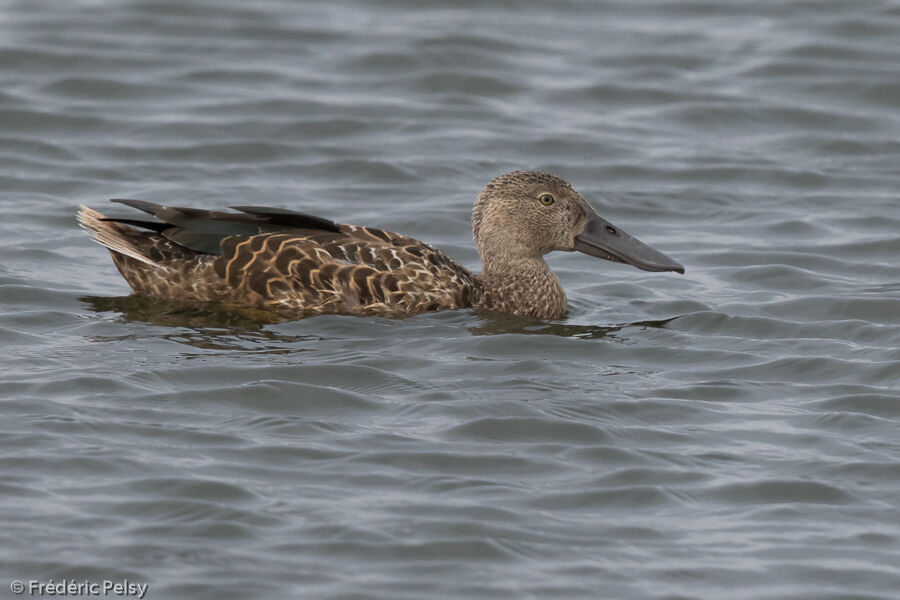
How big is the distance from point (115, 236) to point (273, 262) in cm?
104

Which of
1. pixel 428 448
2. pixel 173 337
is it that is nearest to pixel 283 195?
pixel 173 337

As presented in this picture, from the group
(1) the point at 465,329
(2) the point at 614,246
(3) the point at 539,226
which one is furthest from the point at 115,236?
(2) the point at 614,246

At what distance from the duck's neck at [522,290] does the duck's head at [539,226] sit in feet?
0.14

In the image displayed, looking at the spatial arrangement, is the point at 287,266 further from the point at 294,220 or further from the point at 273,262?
the point at 294,220

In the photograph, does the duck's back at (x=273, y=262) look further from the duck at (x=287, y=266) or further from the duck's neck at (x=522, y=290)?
the duck's neck at (x=522, y=290)

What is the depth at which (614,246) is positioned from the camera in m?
10.5

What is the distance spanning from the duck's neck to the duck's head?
44 millimetres

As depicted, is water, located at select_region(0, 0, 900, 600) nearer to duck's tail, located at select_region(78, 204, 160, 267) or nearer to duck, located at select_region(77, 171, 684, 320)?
duck, located at select_region(77, 171, 684, 320)

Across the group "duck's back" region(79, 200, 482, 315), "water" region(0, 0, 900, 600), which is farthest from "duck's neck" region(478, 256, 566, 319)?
"duck's back" region(79, 200, 482, 315)

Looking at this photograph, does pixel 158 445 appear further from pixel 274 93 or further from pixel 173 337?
pixel 274 93

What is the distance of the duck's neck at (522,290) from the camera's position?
10258 mm

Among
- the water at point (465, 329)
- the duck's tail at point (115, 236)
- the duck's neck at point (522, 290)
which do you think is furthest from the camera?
the duck's neck at point (522, 290)

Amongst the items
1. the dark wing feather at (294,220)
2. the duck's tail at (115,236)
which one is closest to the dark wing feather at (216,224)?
the dark wing feather at (294,220)

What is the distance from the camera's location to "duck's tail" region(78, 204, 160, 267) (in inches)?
384
